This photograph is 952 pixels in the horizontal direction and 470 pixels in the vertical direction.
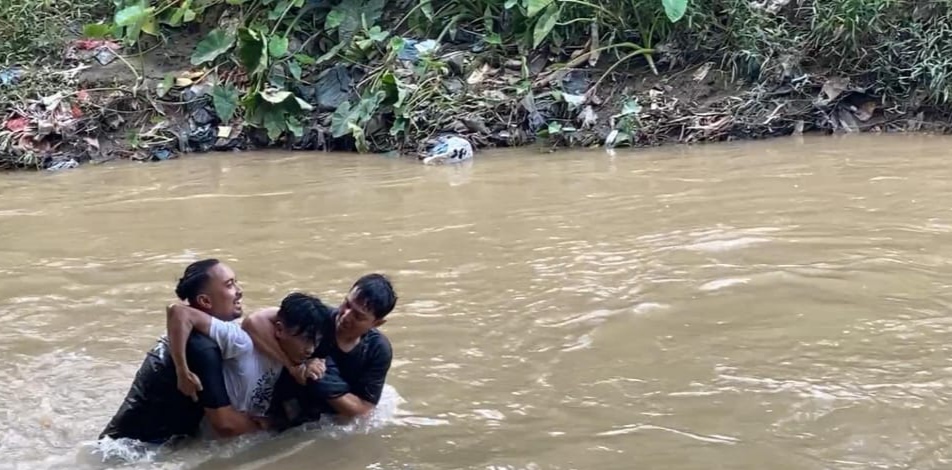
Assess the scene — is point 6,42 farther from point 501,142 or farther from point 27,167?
point 501,142

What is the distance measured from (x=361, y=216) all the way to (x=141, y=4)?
585 cm

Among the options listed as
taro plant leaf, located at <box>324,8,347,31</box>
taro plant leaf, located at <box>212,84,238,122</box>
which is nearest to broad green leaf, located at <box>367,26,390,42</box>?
taro plant leaf, located at <box>324,8,347,31</box>

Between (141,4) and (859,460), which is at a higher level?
(141,4)

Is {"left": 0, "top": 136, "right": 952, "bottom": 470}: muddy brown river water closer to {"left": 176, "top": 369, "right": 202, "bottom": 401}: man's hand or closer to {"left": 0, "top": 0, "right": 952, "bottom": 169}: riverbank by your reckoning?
{"left": 176, "top": 369, "right": 202, "bottom": 401}: man's hand

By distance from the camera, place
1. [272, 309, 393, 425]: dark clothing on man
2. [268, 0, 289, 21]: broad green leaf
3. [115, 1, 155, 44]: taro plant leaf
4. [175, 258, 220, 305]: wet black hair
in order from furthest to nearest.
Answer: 1. [268, 0, 289, 21]: broad green leaf
2. [115, 1, 155, 44]: taro plant leaf
3. [272, 309, 393, 425]: dark clothing on man
4. [175, 258, 220, 305]: wet black hair

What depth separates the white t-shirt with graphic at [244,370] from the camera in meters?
3.04

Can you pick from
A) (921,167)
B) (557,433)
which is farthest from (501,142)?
(557,433)

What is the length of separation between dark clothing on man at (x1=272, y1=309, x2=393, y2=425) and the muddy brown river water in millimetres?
104

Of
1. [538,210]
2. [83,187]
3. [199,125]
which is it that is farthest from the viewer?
[199,125]

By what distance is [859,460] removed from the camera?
2822 mm

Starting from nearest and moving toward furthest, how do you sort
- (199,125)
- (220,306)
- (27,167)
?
(220,306) → (27,167) → (199,125)

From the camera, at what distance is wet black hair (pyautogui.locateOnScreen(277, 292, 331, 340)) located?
299 cm

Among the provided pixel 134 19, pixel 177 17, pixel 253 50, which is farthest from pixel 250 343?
pixel 177 17

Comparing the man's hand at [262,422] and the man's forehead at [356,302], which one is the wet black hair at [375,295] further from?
the man's hand at [262,422]
